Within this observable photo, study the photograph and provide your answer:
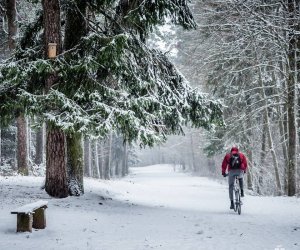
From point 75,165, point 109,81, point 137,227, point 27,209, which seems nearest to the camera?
point 27,209

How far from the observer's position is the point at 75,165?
1131cm

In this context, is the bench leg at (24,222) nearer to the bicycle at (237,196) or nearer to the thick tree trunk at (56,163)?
the thick tree trunk at (56,163)

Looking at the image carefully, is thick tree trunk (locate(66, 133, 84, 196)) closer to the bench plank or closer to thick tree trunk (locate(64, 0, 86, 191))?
thick tree trunk (locate(64, 0, 86, 191))

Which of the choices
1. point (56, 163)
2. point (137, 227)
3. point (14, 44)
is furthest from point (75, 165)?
point (14, 44)

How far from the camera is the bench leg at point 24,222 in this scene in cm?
647

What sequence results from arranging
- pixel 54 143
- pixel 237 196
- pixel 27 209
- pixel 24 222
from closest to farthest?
pixel 27 209 → pixel 24 222 → pixel 54 143 → pixel 237 196

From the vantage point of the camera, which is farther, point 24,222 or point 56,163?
point 56,163

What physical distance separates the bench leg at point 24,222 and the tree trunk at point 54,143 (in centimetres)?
358

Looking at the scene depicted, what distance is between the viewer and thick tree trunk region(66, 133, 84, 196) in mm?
11048

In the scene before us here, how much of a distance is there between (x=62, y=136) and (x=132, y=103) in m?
2.29

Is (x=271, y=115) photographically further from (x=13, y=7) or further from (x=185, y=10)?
(x=13, y=7)

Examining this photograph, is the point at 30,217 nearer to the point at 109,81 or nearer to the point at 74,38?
the point at 109,81

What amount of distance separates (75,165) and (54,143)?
155 centimetres

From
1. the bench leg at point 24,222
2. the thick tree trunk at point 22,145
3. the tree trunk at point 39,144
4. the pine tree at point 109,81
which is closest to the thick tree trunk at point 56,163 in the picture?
the pine tree at point 109,81
